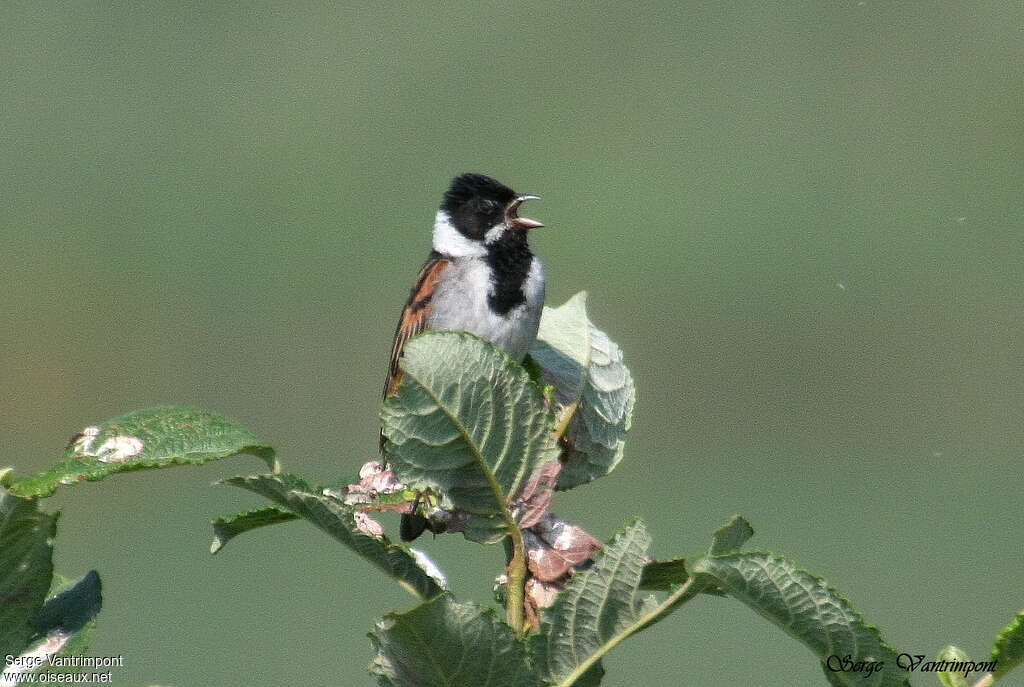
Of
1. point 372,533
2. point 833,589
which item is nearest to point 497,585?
point 372,533

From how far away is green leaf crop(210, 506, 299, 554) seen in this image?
2.95ft

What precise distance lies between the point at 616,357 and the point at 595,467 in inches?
6.1

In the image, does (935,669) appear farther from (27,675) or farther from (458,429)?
(27,675)

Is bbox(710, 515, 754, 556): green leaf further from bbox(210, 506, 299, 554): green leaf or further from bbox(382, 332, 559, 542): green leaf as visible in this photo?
bbox(210, 506, 299, 554): green leaf

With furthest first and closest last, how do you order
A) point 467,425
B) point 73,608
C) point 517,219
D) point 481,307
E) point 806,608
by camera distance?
1. point 517,219
2. point 481,307
3. point 73,608
4. point 467,425
5. point 806,608

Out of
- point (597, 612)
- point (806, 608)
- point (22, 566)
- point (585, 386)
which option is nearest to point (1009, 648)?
point (806, 608)

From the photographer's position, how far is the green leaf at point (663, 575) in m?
0.87

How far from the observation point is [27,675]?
0.89m

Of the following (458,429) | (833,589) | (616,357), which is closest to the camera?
(833,589)

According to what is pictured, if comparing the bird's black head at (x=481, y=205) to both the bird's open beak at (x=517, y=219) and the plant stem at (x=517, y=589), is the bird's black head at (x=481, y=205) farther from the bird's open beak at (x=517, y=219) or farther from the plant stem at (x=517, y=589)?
the plant stem at (x=517, y=589)

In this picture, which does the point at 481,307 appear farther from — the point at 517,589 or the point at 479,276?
the point at 517,589

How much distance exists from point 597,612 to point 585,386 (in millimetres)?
365

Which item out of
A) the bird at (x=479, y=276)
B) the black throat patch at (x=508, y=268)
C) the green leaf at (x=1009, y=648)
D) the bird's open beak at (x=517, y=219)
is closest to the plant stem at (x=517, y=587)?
the green leaf at (x=1009, y=648)

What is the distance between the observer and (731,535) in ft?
2.71
